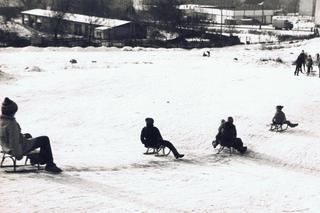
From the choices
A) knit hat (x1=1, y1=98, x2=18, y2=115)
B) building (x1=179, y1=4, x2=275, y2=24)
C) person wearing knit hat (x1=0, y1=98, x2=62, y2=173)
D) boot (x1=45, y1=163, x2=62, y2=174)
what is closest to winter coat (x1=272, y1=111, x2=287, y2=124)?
boot (x1=45, y1=163, x2=62, y2=174)

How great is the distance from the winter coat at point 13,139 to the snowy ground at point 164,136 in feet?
1.41

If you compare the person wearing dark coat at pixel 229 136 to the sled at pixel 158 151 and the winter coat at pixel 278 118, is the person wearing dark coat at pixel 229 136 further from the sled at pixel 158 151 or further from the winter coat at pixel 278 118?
the winter coat at pixel 278 118

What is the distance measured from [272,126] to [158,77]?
8529mm

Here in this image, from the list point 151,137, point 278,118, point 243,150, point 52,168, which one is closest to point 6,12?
point 278,118

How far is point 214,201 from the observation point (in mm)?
8820

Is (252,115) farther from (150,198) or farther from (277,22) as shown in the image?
(277,22)

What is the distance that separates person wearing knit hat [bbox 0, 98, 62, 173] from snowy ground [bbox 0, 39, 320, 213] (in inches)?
13.4

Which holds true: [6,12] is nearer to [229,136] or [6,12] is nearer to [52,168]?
[229,136]

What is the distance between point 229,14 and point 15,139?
271ft

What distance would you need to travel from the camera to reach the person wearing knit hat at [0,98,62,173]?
8.85m

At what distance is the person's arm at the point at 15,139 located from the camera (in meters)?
8.87

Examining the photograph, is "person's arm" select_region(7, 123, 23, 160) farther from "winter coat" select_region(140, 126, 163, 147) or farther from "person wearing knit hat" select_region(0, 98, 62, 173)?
"winter coat" select_region(140, 126, 163, 147)

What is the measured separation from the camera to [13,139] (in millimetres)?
8914

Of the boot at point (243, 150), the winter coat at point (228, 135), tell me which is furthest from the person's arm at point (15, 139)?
the boot at point (243, 150)
